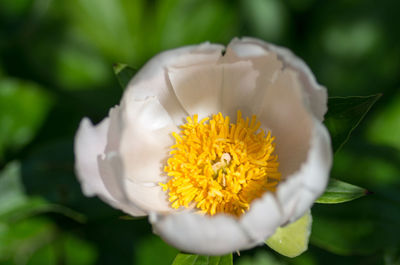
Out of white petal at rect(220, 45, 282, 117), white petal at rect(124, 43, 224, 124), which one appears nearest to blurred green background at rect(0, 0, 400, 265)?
white petal at rect(220, 45, 282, 117)

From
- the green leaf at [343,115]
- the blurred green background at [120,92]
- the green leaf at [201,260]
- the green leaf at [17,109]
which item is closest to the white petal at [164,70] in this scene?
the green leaf at [343,115]

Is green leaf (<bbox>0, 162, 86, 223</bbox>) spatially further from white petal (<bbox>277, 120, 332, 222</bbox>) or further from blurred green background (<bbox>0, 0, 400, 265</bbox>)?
white petal (<bbox>277, 120, 332, 222</bbox>)

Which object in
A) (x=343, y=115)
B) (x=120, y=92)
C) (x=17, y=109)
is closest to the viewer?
(x=343, y=115)

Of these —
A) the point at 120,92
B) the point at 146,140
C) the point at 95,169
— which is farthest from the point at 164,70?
the point at 120,92

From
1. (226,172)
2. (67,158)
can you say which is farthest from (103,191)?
(67,158)

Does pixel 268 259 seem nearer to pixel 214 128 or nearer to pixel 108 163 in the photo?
pixel 214 128

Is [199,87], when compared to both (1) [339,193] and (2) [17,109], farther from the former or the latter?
(2) [17,109]

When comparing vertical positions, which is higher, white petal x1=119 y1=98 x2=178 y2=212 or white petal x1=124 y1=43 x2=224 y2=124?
white petal x1=124 y1=43 x2=224 y2=124

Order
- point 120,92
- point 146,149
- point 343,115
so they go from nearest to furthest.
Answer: point 343,115, point 146,149, point 120,92
